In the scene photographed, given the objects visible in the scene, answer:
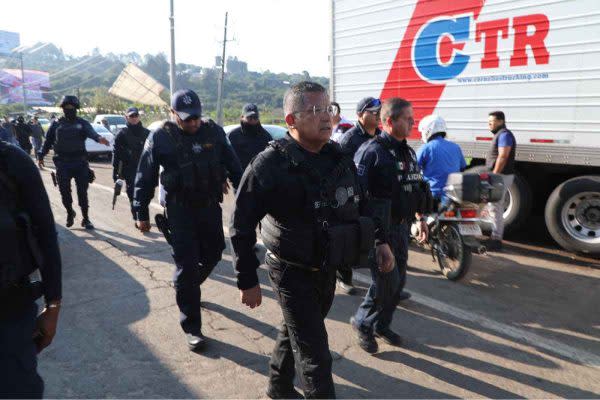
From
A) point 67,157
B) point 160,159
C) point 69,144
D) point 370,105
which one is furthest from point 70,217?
point 370,105

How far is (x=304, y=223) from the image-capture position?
2301 millimetres

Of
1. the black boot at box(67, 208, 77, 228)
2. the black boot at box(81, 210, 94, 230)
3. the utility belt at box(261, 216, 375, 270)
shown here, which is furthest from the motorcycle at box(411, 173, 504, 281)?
the black boot at box(67, 208, 77, 228)

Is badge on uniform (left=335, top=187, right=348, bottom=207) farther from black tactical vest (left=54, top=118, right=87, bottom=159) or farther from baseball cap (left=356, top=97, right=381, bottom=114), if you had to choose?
black tactical vest (left=54, top=118, right=87, bottom=159)

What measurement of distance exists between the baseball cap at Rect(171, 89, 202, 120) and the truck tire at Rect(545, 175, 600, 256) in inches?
181

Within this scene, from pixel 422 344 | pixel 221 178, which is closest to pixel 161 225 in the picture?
pixel 221 178

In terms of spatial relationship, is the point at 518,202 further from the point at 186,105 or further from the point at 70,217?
the point at 70,217

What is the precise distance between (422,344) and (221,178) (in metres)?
1.99

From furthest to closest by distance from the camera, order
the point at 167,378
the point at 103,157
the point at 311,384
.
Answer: the point at 103,157, the point at 167,378, the point at 311,384

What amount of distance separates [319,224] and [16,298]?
1.29 m

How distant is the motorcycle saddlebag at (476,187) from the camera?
4.18 m

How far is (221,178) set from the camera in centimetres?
366

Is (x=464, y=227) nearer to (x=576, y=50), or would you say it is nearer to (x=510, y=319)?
(x=510, y=319)

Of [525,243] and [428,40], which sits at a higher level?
[428,40]

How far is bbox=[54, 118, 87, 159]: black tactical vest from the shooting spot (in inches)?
260
